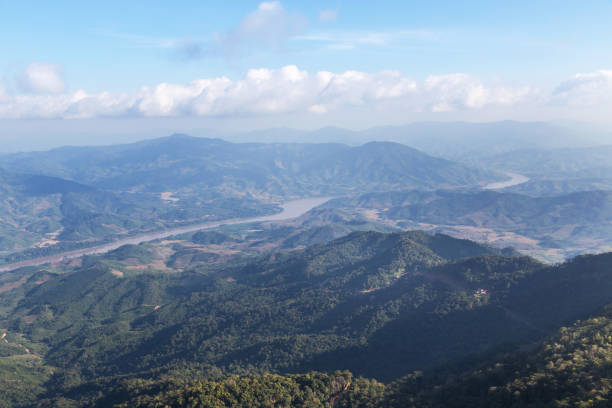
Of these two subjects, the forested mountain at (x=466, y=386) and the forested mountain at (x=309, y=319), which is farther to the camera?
the forested mountain at (x=309, y=319)

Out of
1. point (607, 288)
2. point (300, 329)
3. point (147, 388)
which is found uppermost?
point (607, 288)

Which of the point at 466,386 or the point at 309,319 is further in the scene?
the point at 309,319

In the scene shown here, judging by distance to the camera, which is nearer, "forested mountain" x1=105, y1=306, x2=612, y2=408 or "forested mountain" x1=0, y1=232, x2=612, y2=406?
"forested mountain" x1=105, y1=306, x2=612, y2=408

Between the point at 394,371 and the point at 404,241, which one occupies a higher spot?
the point at 404,241

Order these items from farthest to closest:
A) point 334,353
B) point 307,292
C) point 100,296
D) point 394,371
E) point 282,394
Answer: point 100,296 → point 307,292 → point 334,353 → point 394,371 → point 282,394

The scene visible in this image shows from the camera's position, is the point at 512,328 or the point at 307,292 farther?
the point at 307,292

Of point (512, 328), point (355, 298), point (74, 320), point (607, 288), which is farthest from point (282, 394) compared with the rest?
point (74, 320)

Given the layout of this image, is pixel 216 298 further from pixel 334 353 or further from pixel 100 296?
pixel 334 353

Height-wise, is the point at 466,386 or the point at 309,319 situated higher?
the point at 466,386
